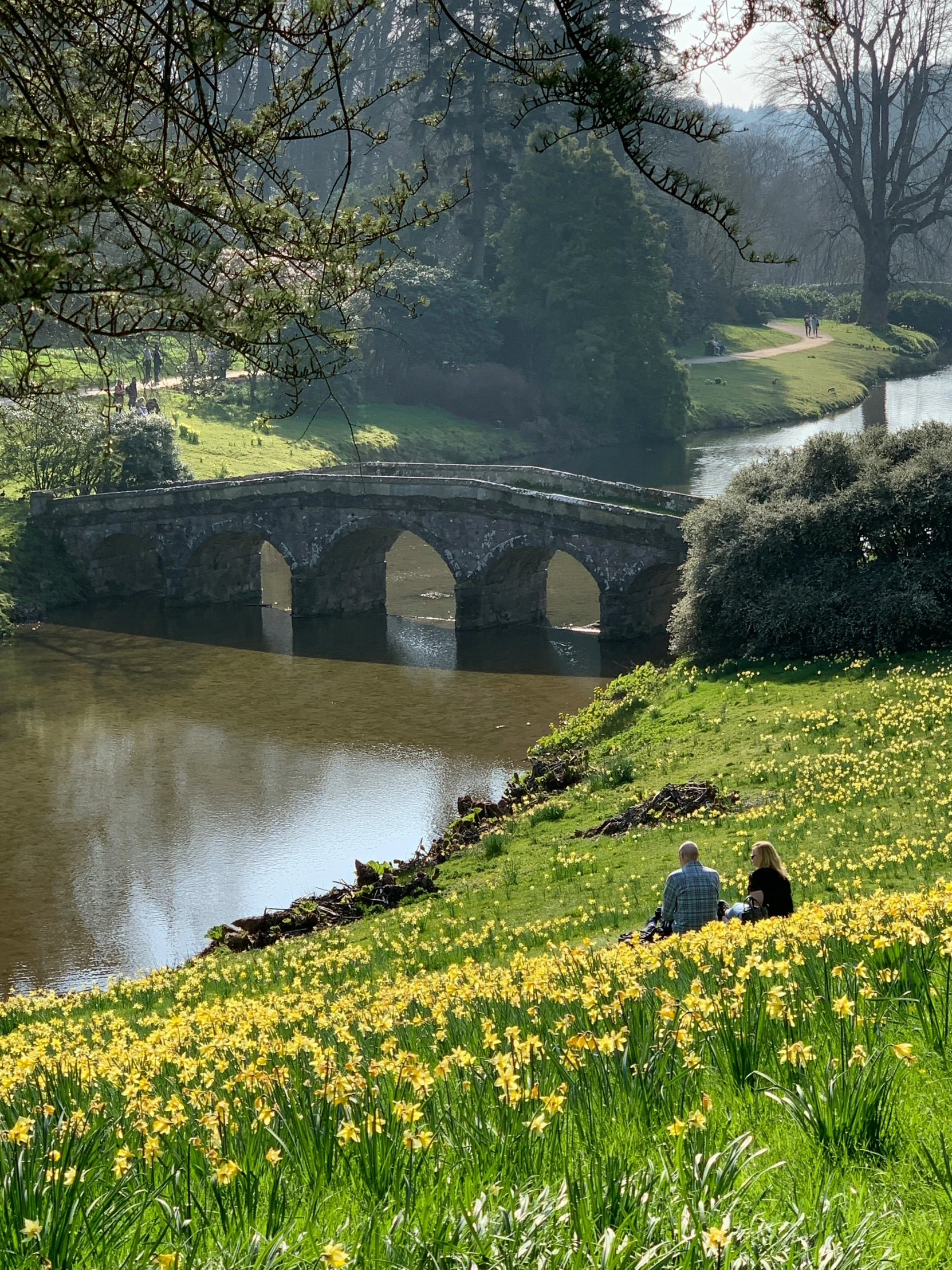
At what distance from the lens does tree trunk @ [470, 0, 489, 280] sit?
80.3m

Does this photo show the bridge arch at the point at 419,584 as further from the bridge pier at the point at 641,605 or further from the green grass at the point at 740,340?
the green grass at the point at 740,340

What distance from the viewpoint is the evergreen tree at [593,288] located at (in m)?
74.7

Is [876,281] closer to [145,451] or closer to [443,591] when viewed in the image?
[443,591]

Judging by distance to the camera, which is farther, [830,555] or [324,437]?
[324,437]

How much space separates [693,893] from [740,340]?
3732 inches

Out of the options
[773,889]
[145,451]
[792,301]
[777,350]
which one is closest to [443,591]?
[145,451]

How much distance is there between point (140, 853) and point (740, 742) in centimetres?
1248

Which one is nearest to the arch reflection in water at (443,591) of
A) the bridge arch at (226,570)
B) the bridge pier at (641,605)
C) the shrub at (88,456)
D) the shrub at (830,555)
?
the bridge pier at (641,605)

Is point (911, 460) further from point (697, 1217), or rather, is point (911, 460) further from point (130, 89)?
point (697, 1217)

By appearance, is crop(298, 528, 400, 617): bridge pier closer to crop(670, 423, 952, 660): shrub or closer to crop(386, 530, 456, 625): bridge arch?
crop(386, 530, 456, 625): bridge arch

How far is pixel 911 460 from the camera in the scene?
30.5m

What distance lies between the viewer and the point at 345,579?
49.3 m

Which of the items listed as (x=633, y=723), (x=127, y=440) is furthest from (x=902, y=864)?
(x=127, y=440)

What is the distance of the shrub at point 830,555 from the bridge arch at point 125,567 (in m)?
26.1
